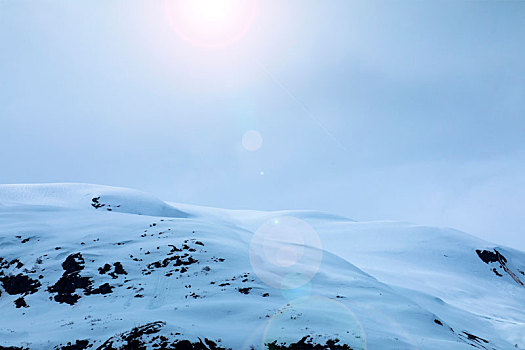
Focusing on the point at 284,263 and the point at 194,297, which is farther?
the point at 284,263

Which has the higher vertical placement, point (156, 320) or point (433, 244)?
point (433, 244)

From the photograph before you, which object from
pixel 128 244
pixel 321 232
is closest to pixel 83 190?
pixel 128 244

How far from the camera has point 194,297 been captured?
59.9 feet

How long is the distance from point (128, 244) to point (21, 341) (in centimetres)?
1207

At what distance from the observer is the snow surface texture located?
14062mm

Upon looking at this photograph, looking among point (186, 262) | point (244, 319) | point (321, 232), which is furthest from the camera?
point (321, 232)

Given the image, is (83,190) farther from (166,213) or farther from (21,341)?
(21,341)

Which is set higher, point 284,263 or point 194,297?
point 284,263

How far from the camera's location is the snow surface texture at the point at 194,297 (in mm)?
14062

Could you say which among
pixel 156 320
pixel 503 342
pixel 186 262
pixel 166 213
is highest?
pixel 166 213

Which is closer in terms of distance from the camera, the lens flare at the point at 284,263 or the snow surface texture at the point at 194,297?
the snow surface texture at the point at 194,297

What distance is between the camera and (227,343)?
531 inches

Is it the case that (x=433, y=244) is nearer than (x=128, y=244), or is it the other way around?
(x=128, y=244)

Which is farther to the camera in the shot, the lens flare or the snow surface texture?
the lens flare
